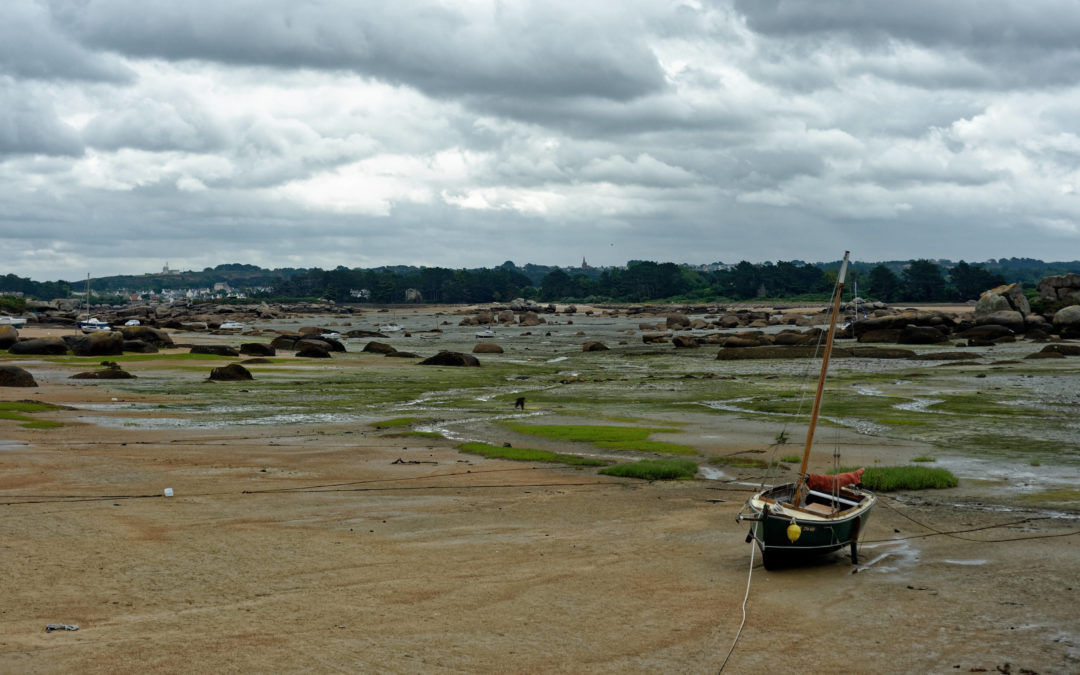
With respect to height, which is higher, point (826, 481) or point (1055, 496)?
point (826, 481)

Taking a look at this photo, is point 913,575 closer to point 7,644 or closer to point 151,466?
point 7,644

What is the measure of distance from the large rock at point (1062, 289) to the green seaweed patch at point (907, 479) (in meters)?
92.8

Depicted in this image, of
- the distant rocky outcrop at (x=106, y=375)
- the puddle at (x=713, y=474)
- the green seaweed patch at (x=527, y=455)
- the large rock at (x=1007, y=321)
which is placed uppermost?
the large rock at (x=1007, y=321)

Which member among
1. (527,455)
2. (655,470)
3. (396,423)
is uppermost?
(655,470)

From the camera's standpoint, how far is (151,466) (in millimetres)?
27891

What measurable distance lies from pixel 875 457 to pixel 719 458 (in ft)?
16.3

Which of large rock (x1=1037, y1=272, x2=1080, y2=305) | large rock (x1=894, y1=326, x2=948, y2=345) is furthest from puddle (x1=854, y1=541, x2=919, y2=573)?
large rock (x1=1037, y1=272, x2=1080, y2=305)

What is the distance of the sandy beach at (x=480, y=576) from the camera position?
44.2 ft

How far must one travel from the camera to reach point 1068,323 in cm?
8762

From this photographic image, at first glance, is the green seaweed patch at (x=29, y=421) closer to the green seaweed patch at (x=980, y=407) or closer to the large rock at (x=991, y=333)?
the green seaweed patch at (x=980, y=407)

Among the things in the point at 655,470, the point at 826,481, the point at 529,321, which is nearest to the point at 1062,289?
the point at 529,321

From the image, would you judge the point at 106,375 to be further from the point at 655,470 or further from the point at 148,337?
the point at 655,470

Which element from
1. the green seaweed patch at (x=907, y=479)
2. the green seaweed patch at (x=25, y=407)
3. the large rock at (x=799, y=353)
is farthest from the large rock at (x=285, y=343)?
the green seaweed patch at (x=907, y=479)

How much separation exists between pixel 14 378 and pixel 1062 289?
10480cm
